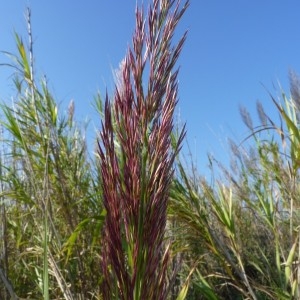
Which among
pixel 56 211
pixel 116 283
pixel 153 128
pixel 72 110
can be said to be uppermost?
pixel 72 110

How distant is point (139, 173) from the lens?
74 cm

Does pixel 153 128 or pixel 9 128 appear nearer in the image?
pixel 153 128

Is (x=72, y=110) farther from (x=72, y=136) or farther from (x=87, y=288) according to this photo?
(x=87, y=288)

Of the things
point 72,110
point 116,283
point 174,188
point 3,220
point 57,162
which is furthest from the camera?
point 72,110

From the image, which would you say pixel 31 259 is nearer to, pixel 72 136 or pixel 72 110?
pixel 72 136

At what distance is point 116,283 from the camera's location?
2.35ft

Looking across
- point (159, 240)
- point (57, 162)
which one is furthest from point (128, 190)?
point (57, 162)

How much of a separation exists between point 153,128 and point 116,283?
1.00 ft

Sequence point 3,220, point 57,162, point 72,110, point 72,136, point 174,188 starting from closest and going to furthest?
1. point 3,220
2. point 57,162
3. point 174,188
4. point 72,136
5. point 72,110


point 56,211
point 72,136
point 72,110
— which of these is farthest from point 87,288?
point 72,110

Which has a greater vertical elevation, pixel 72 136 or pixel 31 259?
pixel 72 136

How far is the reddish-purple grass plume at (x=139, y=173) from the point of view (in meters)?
0.72

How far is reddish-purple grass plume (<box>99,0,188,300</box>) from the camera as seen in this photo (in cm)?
72

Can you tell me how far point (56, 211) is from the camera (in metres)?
2.27
